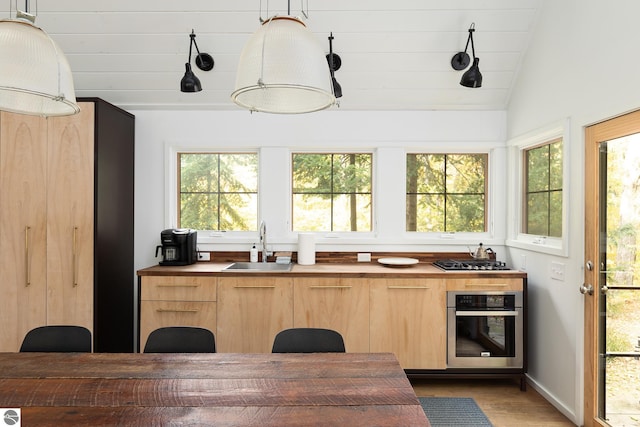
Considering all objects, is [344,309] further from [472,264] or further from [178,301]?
[178,301]

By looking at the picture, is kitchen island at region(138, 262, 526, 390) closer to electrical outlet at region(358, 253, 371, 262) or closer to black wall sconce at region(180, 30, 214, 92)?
electrical outlet at region(358, 253, 371, 262)

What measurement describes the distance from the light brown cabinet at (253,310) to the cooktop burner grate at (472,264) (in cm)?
130

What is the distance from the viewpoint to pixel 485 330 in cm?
311

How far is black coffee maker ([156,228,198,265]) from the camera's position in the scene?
134 inches

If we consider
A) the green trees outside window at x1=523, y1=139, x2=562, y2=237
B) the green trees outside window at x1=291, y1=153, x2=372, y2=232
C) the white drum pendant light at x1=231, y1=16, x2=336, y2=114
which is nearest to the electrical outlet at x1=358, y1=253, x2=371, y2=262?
the green trees outside window at x1=291, y1=153, x2=372, y2=232

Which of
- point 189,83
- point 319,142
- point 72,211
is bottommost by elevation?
point 72,211

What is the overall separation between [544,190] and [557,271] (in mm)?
687

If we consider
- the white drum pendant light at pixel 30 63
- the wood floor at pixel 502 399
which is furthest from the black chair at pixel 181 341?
the wood floor at pixel 502 399

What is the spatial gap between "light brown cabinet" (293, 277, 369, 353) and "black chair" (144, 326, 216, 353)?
3.75ft

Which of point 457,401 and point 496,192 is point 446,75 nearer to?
point 496,192

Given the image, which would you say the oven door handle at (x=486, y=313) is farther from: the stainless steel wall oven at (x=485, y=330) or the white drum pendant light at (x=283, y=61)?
the white drum pendant light at (x=283, y=61)

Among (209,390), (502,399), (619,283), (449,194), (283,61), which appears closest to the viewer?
(283,61)

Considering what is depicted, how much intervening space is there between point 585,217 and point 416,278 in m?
1.19

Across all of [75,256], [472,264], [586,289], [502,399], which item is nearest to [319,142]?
[472,264]
